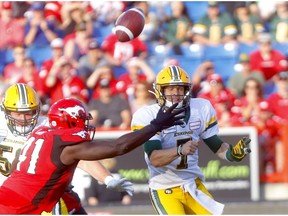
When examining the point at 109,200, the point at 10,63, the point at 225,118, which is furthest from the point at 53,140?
the point at 10,63

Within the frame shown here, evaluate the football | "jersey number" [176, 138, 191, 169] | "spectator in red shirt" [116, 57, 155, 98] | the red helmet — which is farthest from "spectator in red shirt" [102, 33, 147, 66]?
the red helmet

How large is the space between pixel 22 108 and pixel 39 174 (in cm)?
100

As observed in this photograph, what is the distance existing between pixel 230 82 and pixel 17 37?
10.4ft

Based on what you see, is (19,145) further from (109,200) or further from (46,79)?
(46,79)

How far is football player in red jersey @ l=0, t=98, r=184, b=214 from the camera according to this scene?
5074 mm

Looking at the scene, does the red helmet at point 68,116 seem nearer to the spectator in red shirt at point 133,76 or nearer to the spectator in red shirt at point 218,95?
the spectator in red shirt at point 218,95

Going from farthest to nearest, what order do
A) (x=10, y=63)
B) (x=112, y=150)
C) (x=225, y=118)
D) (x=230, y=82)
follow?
(x=10, y=63) → (x=230, y=82) → (x=225, y=118) → (x=112, y=150)

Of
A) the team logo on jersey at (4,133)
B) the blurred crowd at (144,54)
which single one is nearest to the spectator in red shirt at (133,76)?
the blurred crowd at (144,54)

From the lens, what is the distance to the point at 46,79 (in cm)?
1080

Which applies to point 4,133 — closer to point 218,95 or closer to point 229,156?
point 229,156

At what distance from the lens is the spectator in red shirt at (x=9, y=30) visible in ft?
38.0

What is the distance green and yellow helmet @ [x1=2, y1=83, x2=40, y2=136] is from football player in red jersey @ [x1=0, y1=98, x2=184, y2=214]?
0.73 meters

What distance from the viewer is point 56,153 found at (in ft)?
17.1

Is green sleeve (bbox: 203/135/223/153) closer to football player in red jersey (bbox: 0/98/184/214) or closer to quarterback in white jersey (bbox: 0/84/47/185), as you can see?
football player in red jersey (bbox: 0/98/184/214)
